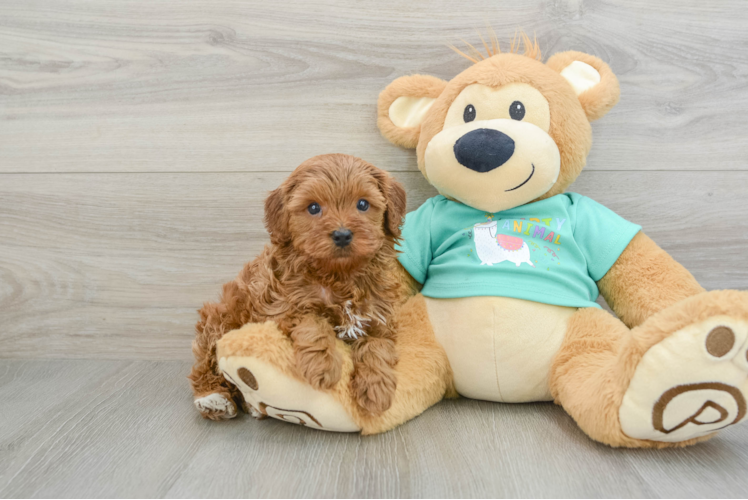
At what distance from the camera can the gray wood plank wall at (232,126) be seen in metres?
1.24

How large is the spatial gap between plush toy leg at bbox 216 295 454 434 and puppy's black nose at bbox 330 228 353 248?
0.20 metres

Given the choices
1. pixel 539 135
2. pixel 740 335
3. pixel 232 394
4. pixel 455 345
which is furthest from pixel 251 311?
pixel 740 335

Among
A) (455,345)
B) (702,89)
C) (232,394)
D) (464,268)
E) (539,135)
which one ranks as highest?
(702,89)

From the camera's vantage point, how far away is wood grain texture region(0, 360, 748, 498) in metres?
0.75

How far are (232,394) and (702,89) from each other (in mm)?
1331

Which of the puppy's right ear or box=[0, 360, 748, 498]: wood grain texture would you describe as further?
the puppy's right ear

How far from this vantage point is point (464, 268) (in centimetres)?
104

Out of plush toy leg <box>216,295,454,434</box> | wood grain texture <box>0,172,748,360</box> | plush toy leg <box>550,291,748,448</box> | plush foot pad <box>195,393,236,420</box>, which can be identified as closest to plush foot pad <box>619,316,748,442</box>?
plush toy leg <box>550,291,748,448</box>

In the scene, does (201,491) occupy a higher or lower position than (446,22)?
lower

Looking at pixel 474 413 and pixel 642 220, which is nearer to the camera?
pixel 474 413

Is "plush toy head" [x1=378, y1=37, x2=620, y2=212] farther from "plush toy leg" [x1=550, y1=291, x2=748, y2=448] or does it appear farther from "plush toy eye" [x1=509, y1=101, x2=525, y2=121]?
"plush toy leg" [x1=550, y1=291, x2=748, y2=448]

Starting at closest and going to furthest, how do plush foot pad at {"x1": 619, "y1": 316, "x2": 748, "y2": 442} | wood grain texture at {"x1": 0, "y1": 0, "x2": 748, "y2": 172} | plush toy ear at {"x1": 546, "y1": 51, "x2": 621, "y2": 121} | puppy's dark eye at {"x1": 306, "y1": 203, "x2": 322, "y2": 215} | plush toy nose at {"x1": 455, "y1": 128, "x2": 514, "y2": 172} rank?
1. plush foot pad at {"x1": 619, "y1": 316, "x2": 748, "y2": 442}
2. puppy's dark eye at {"x1": 306, "y1": 203, "x2": 322, "y2": 215}
3. plush toy nose at {"x1": 455, "y1": 128, "x2": 514, "y2": 172}
4. plush toy ear at {"x1": 546, "y1": 51, "x2": 621, "y2": 121}
5. wood grain texture at {"x1": 0, "y1": 0, "x2": 748, "y2": 172}

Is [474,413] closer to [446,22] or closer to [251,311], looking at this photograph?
[251,311]

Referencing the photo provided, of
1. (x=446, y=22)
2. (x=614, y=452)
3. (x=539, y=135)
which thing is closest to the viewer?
(x=614, y=452)
